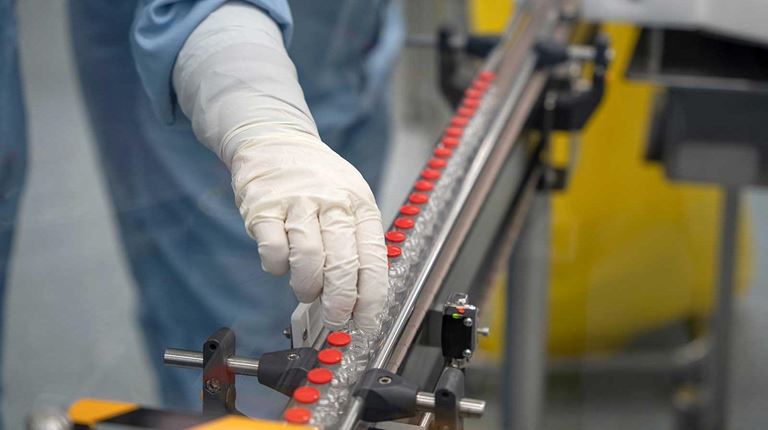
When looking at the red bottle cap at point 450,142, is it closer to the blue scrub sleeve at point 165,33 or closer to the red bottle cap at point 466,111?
the red bottle cap at point 466,111

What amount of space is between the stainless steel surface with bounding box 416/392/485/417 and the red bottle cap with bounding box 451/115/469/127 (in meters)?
0.52

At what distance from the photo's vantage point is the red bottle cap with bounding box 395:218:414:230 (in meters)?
0.89

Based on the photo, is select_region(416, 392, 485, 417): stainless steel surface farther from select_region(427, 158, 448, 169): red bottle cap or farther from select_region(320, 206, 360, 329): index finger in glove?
select_region(427, 158, 448, 169): red bottle cap

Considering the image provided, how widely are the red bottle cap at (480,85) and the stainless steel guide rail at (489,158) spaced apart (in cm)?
2

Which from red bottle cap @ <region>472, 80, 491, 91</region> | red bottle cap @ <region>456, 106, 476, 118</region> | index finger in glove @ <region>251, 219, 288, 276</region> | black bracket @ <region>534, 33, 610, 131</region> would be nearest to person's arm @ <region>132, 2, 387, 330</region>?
index finger in glove @ <region>251, 219, 288, 276</region>

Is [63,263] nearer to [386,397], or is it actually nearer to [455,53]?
[455,53]

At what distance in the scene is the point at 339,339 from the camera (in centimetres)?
73

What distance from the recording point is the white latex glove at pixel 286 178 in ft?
2.32

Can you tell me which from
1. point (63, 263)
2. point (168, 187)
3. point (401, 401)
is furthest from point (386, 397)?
point (63, 263)

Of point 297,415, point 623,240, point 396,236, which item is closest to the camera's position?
point 297,415

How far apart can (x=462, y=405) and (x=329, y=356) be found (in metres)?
0.11

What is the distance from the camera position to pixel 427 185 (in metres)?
0.97

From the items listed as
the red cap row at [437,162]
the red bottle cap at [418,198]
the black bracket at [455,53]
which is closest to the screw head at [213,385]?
the red cap row at [437,162]

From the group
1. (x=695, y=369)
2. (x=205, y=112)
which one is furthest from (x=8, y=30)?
(x=695, y=369)
